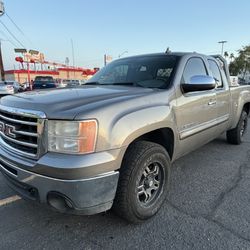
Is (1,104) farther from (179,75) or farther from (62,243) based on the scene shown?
(179,75)

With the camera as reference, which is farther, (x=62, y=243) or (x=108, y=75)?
(x=108, y=75)

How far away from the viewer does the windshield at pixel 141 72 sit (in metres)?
3.31

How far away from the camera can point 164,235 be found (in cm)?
248

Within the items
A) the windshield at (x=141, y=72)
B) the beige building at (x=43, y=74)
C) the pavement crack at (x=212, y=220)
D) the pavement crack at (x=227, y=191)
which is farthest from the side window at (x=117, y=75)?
the beige building at (x=43, y=74)

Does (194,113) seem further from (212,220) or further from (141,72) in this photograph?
(212,220)

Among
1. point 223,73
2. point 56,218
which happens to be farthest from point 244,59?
point 56,218

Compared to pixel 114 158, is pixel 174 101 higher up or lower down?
higher up

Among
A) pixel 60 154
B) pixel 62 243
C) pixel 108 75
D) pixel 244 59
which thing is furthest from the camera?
pixel 244 59

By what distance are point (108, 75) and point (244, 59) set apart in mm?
53336

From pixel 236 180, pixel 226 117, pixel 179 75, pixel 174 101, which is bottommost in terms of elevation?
pixel 236 180

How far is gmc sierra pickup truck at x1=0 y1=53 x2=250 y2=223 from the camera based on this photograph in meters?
2.08

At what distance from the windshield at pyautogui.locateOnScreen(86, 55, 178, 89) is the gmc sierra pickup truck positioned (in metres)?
0.02

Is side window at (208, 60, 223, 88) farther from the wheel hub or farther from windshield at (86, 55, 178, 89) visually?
the wheel hub

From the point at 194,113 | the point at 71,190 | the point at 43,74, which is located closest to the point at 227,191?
the point at 194,113
